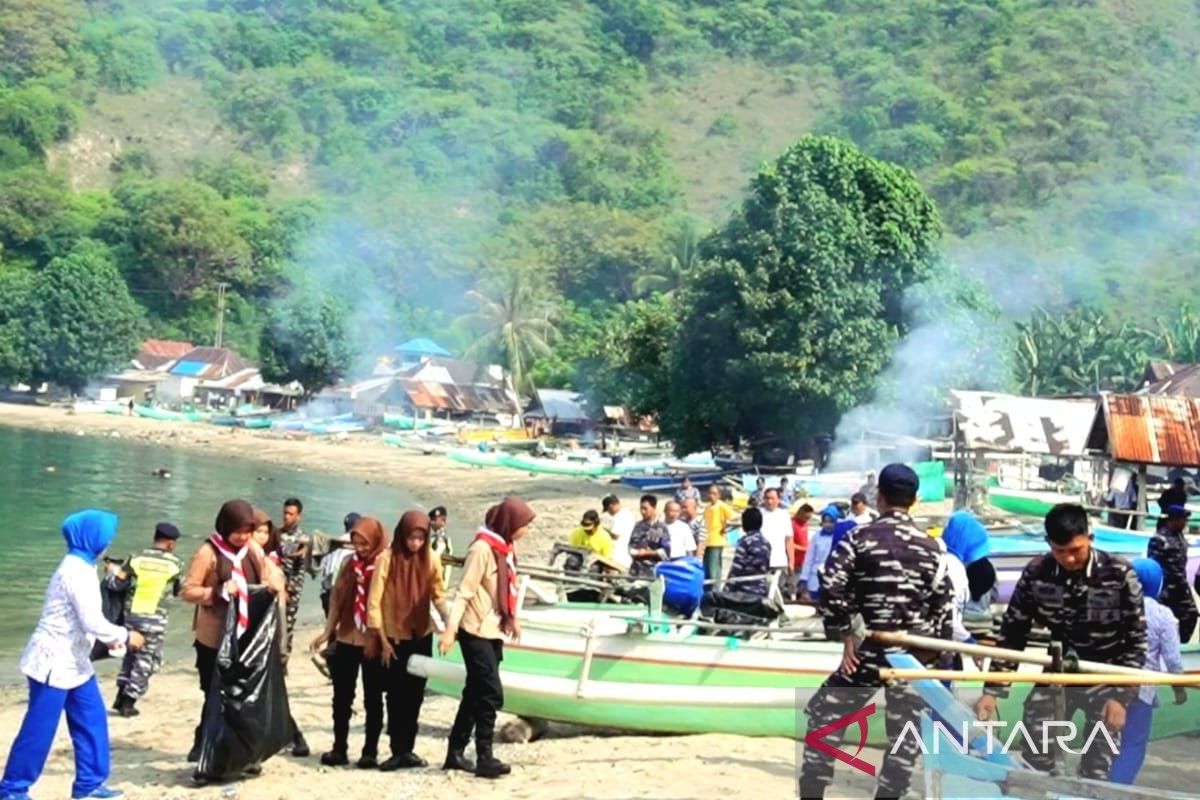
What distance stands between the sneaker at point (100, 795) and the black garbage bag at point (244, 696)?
1.67 ft

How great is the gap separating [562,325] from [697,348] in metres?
53.5

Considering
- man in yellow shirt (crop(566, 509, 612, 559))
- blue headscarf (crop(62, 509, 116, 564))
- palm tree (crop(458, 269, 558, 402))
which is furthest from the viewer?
palm tree (crop(458, 269, 558, 402))

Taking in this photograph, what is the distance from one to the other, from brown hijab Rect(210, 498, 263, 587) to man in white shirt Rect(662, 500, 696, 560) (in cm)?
695

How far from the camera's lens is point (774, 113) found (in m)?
161

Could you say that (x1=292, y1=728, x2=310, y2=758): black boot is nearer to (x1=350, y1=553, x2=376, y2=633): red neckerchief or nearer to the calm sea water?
(x1=350, y1=553, x2=376, y2=633): red neckerchief

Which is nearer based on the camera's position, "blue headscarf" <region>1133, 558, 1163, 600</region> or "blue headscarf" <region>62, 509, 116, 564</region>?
"blue headscarf" <region>62, 509, 116, 564</region>

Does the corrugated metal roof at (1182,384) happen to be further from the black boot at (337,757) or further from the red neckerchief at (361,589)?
the red neckerchief at (361,589)

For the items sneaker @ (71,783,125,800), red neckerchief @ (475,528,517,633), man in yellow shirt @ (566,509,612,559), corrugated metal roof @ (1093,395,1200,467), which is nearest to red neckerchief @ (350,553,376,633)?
red neckerchief @ (475,528,517,633)

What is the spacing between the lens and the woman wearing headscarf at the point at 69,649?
294 inches

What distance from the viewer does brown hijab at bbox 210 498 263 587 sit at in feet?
27.5

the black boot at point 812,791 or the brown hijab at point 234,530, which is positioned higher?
the brown hijab at point 234,530

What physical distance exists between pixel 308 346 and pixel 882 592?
82.1 m

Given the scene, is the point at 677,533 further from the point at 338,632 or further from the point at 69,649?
the point at 69,649

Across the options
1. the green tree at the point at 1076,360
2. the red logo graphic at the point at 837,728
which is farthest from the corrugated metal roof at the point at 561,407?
the red logo graphic at the point at 837,728
